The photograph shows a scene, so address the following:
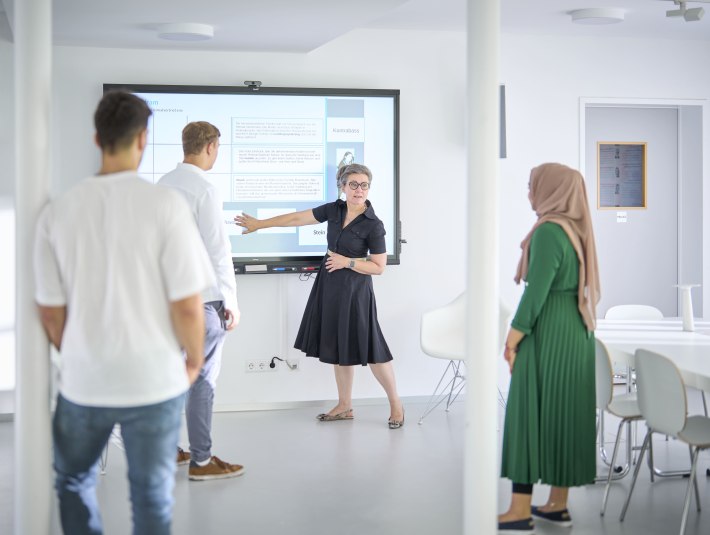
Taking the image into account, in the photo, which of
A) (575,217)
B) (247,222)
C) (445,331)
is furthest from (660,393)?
(247,222)

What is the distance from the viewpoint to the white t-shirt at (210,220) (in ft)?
13.4

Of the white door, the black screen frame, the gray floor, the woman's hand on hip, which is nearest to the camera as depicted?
the gray floor

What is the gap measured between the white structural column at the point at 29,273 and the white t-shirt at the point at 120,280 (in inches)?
15.2

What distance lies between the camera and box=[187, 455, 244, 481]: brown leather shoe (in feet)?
14.7

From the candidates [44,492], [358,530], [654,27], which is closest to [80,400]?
[44,492]

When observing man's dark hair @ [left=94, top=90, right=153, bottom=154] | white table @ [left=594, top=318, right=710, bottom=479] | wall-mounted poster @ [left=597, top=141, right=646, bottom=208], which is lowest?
white table @ [left=594, top=318, right=710, bottom=479]

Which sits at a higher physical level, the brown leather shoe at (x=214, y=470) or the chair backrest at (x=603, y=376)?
the chair backrest at (x=603, y=376)

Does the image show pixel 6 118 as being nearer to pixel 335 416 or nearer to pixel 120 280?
pixel 335 416

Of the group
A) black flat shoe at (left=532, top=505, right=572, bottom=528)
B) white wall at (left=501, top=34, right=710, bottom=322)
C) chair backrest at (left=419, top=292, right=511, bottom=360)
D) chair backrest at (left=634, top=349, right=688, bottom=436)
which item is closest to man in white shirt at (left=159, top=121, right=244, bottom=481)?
chair backrest at (left=419, top=292, right=511, bottom=360)

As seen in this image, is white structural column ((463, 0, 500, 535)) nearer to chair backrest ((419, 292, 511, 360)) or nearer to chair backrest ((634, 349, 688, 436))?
chair backrest ((634, 349, 688, 436))

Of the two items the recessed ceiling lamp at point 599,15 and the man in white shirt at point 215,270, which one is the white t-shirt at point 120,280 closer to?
the man in white shirt at point 215,270

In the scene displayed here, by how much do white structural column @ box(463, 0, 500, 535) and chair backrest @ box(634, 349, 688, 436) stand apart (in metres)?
0.93

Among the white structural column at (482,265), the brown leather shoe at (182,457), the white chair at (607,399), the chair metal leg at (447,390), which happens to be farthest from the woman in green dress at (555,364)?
the chair metal leg at (447,390)

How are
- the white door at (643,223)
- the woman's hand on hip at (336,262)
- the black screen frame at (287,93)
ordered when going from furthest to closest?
1. the white door at (643,223)
2. the black screen frame at (287,93)
3. the woman's hand on hip at (336,262)
